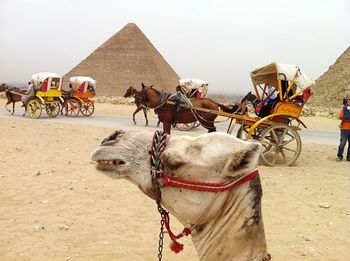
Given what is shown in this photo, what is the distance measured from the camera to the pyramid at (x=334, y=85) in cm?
5394

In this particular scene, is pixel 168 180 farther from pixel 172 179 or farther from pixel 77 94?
pixel 77 94

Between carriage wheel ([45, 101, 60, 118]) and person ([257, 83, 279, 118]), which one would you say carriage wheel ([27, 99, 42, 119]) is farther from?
person ([257, 83, 279, 118])

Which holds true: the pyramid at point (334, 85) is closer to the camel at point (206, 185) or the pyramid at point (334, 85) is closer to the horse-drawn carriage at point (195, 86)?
the horse-drawn carriage at point (195, 86)

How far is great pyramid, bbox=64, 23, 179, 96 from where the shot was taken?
67875 mm

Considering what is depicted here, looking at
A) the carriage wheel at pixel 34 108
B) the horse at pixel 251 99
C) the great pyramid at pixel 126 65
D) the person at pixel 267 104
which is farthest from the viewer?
the great pyramid at pixel 126 65

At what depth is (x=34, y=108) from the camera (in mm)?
18078

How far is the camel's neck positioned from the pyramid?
53.2 metres

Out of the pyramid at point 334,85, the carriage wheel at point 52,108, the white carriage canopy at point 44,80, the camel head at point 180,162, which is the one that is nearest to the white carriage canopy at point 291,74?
the camel head at point 180,162

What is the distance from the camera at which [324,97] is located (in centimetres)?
5662

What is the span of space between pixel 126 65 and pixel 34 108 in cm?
5560

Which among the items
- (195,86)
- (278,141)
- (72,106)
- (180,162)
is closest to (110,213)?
(180,162)

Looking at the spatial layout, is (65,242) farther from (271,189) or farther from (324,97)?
(324,97)

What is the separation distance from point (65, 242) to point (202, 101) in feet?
29.5

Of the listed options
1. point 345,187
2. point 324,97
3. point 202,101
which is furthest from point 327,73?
point 345,187
